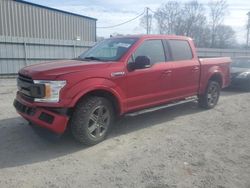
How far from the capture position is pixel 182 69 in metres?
6.74

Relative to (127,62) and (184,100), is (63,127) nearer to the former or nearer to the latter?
(127,62)

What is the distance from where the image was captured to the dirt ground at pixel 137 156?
3.86m

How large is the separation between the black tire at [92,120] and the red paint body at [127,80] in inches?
7.2

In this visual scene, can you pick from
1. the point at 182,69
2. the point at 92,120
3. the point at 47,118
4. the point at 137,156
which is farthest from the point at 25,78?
the point at 182,69

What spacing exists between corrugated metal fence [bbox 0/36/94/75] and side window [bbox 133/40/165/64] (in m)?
10.1

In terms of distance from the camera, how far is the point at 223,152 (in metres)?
4.86

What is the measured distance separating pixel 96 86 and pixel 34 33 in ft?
52.8

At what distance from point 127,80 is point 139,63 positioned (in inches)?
15.7

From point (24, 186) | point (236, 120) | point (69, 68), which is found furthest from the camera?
point (236, 120)

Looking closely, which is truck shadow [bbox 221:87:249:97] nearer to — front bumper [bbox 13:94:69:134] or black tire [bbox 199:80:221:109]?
black tire [bbox 199:80:221:109]

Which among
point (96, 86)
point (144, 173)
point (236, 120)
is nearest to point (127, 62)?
point (96, 86)

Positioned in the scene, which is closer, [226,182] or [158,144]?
[226,182]

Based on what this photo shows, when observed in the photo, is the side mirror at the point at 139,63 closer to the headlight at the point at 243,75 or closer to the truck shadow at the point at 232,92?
the truck shadow at the point at 232,92

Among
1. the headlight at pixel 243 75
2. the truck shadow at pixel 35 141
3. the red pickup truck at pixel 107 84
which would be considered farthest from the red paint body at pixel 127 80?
the headlight at pixel 243 75
